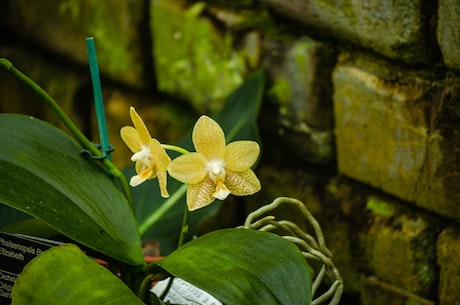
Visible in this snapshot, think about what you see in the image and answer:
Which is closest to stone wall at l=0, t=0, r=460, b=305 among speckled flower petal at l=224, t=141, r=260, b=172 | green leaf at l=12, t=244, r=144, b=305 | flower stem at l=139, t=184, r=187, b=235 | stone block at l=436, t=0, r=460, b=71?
stone block at l=436, t=0, r=460, b=71

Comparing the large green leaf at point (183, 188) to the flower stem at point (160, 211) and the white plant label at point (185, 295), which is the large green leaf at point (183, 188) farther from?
the white plant label at point (185, 295)

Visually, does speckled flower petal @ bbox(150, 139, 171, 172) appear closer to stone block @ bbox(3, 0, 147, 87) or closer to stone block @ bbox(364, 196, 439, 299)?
stone block @ bbox(364, 196, 439, 299)

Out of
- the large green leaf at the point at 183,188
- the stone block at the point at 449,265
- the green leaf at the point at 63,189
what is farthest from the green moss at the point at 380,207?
the green leaf at the point at 63,189

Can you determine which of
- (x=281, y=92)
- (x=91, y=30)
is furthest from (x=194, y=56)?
(x=91, y=30)

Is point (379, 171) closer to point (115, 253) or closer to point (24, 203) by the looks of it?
point (115, 253)

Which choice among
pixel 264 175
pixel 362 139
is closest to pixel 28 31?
pixel 264 175

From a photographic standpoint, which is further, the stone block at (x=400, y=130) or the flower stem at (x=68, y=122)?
the stone block at (x=400, y=130)
